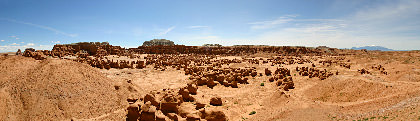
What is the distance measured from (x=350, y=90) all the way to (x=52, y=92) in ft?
49.3

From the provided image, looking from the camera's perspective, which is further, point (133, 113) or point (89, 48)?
point (89, 48)

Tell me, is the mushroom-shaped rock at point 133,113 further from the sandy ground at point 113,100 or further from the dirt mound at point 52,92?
the dirt mound at point 52,92

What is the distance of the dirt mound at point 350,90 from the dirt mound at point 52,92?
38.3ft

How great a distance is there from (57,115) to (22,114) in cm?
93

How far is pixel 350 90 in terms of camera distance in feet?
37.9

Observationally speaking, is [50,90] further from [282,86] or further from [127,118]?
[282,86]

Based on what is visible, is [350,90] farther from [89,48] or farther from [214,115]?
[89,48]

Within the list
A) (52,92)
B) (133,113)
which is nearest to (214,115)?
(133,113)

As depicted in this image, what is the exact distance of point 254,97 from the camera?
12.7 m

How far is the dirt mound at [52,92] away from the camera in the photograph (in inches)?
254

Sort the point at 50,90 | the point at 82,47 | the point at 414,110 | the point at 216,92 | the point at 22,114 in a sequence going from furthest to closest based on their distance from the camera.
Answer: the point at 82,47, the point at 216,92, the point at 50,90, the point at 22,114, the point at 414,110

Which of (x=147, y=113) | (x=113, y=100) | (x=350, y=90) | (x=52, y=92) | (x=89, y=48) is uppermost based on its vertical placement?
(x=89, y=48)

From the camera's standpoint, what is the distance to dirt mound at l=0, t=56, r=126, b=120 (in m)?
6.45

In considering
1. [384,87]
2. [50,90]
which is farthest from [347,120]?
[50,90]
